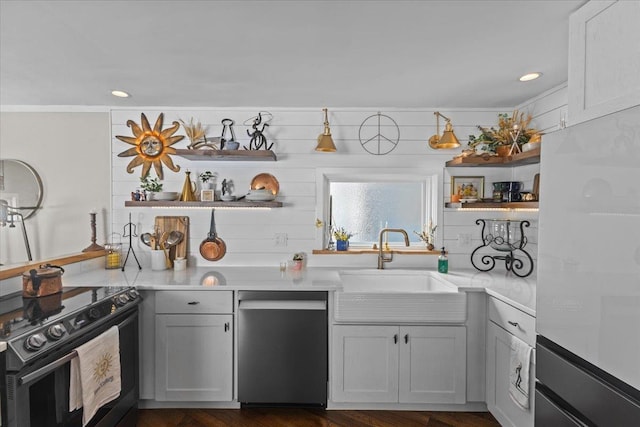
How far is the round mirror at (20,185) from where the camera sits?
322cm

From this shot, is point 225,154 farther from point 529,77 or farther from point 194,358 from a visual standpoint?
point 529,77

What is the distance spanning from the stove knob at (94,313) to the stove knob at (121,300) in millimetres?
190

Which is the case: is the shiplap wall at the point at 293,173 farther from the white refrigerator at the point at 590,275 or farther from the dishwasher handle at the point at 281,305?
the white refrigerator at the point at 590,275

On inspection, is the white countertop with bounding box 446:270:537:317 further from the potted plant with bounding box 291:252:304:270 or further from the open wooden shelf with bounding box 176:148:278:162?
the open wooden shelf with bounding box 176:148:278:162

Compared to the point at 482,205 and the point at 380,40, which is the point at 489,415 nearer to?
the point at 482,205

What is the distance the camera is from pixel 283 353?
241 cm

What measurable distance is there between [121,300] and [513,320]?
2.23 meters

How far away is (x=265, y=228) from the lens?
321cm

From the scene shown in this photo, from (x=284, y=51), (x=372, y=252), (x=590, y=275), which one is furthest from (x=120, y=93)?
(x=590, y=275)

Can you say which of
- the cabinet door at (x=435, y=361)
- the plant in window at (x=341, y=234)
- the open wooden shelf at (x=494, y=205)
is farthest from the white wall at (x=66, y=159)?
the open wooden shelf at (x=494, y=205)

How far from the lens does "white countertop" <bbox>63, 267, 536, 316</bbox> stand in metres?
2.43

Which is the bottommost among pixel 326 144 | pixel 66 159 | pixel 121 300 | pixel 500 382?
pixel 500 382

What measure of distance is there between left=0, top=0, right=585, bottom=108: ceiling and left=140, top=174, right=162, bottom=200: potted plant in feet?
2.11

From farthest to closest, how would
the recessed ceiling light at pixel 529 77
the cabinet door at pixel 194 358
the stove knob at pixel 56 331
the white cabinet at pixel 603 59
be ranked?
the cabinet door at pixel 194 358 → the recessed ceiling light at pixel 529 77 → the stove knob at pixel 56 331 → the white cabinet at pixel 603 59
